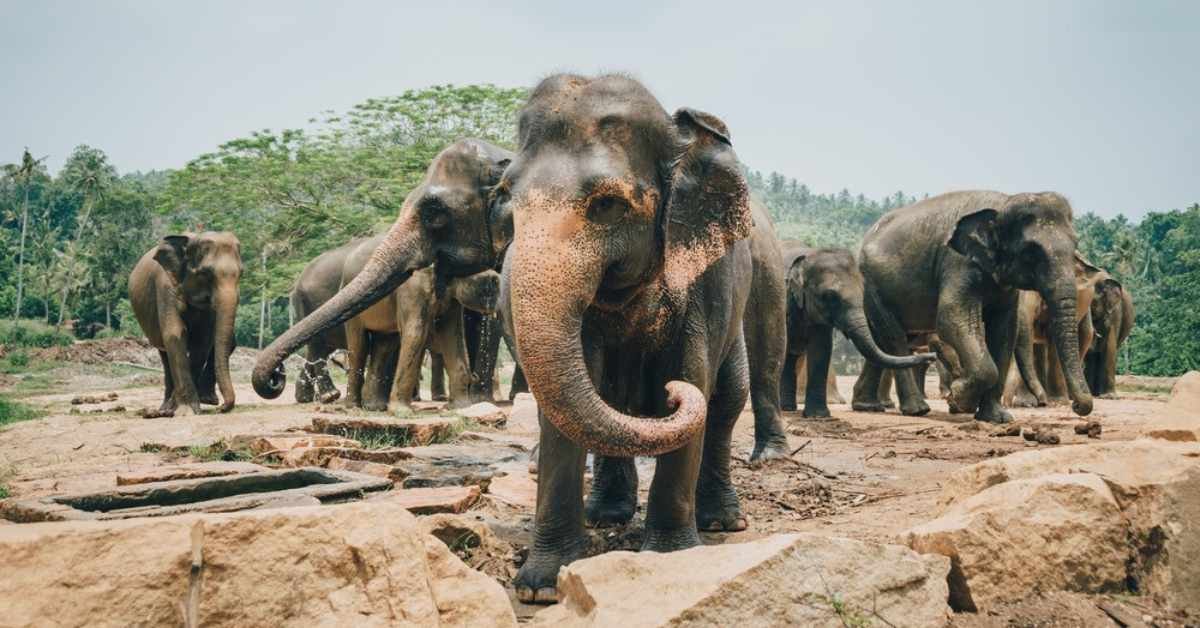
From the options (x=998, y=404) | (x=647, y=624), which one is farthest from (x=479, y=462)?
(x=998, y=404)

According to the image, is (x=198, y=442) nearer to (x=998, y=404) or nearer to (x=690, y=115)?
(x=690, y=115)

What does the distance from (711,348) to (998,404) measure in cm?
907

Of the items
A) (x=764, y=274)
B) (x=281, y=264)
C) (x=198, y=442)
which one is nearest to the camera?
(x=764, y=274)

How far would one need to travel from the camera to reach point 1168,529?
14.2ft

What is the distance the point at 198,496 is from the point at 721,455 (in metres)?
3.01

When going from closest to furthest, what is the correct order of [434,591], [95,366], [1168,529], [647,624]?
[647,624], [434,591], [1168,529], [95,366]

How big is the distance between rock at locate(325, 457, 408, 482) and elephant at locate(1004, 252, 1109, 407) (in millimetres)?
11806

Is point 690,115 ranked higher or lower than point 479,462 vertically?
higher

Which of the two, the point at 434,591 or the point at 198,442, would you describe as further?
the point at 198,442

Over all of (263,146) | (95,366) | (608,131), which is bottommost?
(95,366)

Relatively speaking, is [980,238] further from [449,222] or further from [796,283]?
[449,222]

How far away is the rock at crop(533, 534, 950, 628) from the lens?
11.4ft

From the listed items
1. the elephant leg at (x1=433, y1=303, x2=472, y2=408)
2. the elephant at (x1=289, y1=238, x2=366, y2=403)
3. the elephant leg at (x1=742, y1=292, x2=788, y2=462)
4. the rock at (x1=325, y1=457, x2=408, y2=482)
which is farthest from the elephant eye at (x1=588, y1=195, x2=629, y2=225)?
the elephant at (x1=289, y1=238, x2=366, y2=403)

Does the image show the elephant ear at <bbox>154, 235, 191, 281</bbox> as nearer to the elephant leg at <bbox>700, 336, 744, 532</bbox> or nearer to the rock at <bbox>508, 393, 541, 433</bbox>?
the rock at <bbox>508, 393, 541, 433</bbox>
